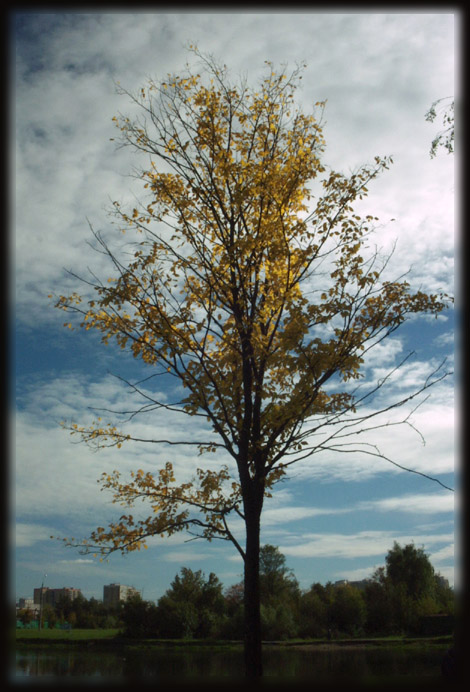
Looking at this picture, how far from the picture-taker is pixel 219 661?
65.2 ft

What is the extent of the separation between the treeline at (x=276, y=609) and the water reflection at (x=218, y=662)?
268 cm

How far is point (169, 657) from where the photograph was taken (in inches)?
882

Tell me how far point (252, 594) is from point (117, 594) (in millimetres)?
30465

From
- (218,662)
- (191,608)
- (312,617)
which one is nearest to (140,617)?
(191,608)

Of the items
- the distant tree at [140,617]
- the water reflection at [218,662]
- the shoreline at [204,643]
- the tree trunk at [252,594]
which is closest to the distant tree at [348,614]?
the shoreline at [204,643]

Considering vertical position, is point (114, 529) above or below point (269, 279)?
below

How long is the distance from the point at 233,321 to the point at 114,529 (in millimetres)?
3257

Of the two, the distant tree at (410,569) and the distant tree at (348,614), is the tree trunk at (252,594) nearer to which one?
the distant tree at (348,614)

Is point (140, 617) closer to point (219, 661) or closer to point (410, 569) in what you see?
point (219, 661)

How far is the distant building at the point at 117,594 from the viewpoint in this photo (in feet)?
99.3

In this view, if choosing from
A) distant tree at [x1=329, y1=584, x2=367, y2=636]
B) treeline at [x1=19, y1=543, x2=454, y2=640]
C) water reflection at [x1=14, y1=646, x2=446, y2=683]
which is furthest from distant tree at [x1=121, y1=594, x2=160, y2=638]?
distant tree at [x1=329, y1=584, x2=367, y2=636]
